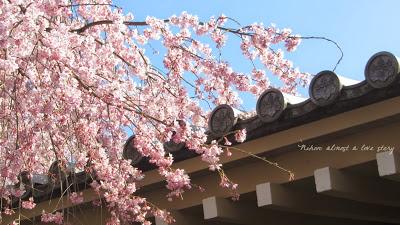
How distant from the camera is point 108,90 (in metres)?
5.01

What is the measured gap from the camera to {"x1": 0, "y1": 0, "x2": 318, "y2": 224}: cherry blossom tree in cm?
477

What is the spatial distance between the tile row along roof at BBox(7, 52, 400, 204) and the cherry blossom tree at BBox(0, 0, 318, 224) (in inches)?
4.6

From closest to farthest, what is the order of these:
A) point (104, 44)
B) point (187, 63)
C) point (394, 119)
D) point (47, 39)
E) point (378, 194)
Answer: point (394, 119), point (47, 39), point (378, 194), point (104, 44), point (187, 63)

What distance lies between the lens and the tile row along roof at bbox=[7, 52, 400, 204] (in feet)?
13.4

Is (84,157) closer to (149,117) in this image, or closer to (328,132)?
(149,117)

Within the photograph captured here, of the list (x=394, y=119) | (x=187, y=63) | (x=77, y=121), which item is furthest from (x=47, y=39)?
(x=394, y=119)

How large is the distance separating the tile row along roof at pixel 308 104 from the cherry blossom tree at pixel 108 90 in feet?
0.38

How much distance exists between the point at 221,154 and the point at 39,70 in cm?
138

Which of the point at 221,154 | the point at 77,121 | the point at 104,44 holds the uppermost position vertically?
the point at 104,44

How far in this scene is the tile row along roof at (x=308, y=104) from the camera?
4094 millimetres

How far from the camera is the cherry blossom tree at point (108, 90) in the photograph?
188 inches

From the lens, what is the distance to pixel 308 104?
4465mm

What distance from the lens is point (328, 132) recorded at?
178 inches

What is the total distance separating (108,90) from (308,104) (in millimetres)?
1402
